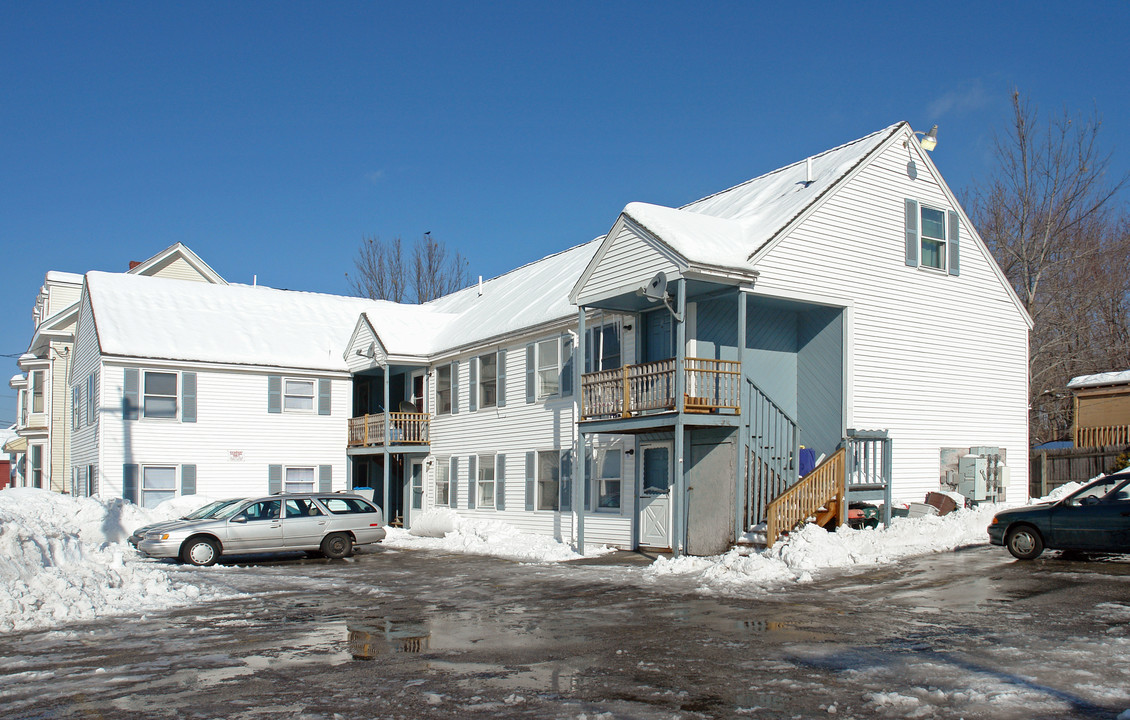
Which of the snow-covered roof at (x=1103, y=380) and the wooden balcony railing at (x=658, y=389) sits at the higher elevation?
the snow-covered roof at (x=1103, y=380)

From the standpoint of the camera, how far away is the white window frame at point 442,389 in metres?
29.3

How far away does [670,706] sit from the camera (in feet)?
24.8

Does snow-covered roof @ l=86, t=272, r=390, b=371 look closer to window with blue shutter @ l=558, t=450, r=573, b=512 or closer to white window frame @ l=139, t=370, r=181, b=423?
white window frame @ l=139, t=370, r=181, b=423

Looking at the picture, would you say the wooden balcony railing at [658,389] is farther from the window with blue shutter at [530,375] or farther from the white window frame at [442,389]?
the white window frame at [442,389]

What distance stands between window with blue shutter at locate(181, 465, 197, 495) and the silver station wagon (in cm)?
762

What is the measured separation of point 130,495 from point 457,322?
10.8m

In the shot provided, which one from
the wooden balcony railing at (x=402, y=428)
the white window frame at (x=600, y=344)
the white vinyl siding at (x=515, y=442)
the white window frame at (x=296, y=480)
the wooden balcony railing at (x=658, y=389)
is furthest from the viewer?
the white window frame at (x=296, y=480)

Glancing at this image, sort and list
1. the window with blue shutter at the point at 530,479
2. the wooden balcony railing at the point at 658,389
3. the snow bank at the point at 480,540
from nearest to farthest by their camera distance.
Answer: the wooden balcony railing at the point at 658,389 → the snow bank at the point at 480,540 → the window with blue shutter at the point at 530,479

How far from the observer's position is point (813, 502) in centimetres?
1770

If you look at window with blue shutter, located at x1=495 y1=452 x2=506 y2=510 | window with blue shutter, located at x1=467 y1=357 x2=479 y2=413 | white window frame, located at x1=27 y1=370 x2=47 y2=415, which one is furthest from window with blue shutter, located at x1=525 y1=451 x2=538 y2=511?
white window frame, located at x1=27 y1=370 x2=47 y2=415

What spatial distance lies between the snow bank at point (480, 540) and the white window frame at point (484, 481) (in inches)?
30.9

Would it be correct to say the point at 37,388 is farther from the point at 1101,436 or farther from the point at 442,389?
the point at 1101,436

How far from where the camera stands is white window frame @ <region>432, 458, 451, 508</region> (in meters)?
29.1

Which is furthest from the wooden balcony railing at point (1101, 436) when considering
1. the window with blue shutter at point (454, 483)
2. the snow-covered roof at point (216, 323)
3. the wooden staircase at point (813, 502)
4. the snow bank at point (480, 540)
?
the snow-covered roof at point (216, 323)
